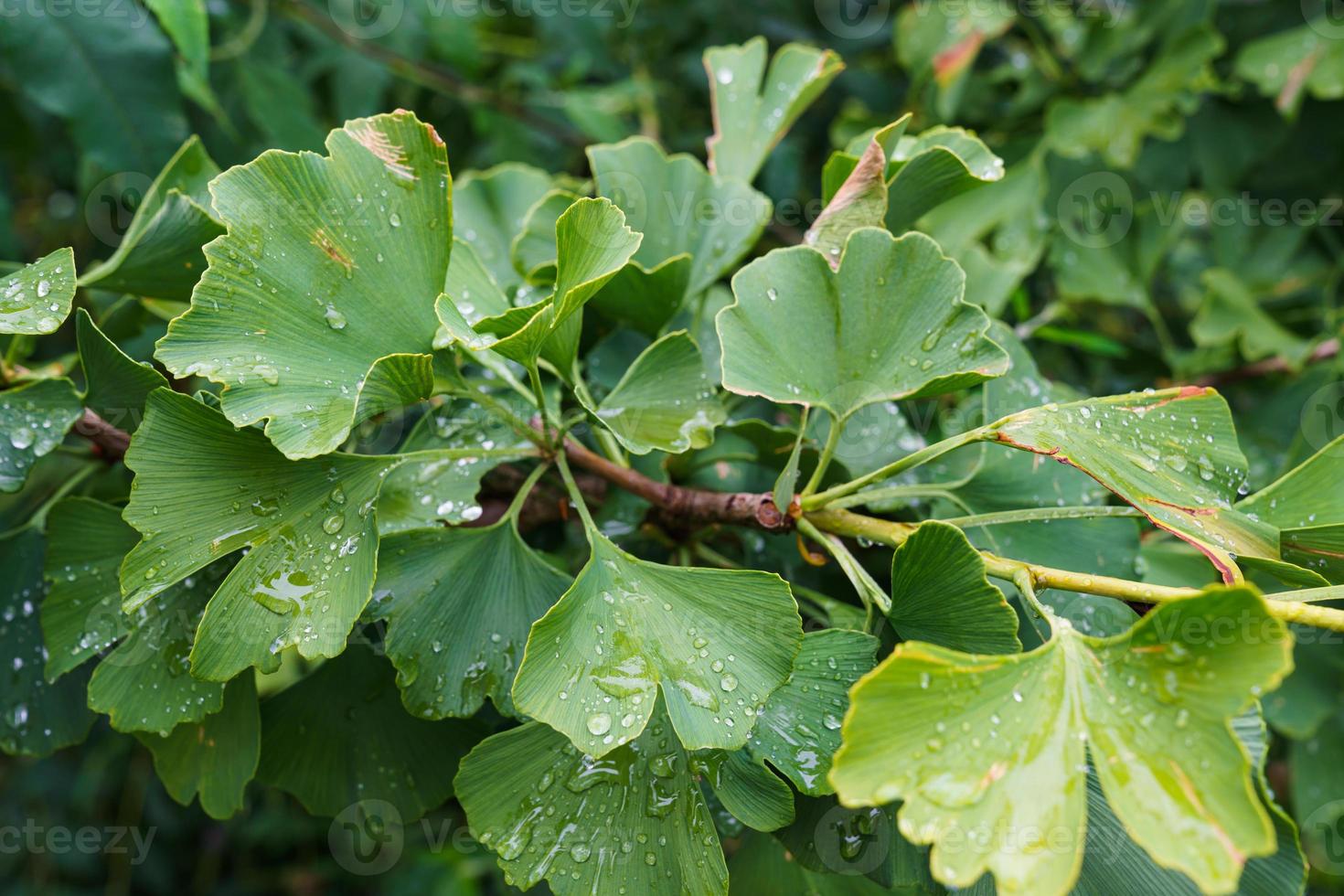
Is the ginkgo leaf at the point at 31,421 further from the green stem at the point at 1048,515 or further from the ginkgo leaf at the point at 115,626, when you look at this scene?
the green stem at the point at 1048,515

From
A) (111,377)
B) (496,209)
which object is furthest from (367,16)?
(111,377)

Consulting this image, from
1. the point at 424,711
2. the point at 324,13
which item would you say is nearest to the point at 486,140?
the point at 324,13

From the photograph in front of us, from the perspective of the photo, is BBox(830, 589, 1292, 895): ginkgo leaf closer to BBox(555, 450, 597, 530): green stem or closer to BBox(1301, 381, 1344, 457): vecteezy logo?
BBox(555, 450, 597, 530): green stem

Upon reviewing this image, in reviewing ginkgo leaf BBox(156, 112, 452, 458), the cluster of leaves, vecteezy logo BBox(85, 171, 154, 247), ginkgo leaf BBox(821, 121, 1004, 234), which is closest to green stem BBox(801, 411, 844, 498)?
the cluster of leaves

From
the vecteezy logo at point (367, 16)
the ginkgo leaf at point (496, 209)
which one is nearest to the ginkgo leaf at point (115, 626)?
the ginkgo leaf at point (496, 209)
